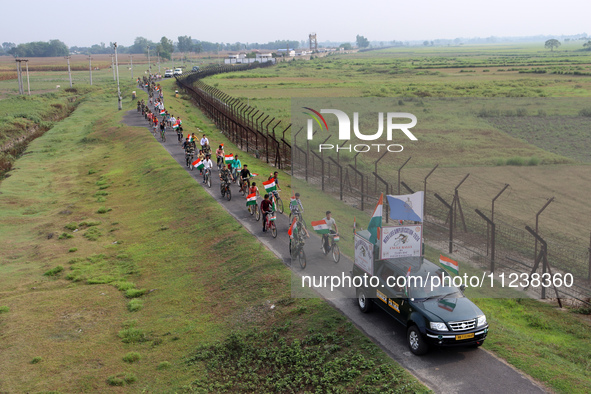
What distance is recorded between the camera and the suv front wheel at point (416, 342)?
456 inches

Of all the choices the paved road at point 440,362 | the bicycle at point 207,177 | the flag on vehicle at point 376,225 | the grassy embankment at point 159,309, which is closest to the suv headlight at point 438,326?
the paved road at point 440,362

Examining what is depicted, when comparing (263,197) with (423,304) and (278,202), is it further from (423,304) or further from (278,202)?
(423,304)

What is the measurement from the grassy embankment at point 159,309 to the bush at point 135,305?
0.03 meters

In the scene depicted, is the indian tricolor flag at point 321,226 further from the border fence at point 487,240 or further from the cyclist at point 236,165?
the cyclist at point 236,165

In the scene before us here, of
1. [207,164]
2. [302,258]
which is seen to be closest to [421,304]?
[302,258]

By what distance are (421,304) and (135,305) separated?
9.79 metres

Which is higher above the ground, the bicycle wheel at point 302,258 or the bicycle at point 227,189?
the bicycle at point 227,189

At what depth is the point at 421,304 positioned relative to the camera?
11867 millimetres

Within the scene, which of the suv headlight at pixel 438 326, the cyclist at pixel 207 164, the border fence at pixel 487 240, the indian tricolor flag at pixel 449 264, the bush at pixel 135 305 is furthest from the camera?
the cyclist at pixel 207 164

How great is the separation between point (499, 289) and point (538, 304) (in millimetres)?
1233

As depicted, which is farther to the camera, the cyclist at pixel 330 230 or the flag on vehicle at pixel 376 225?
the cyclist at pixel 330 230

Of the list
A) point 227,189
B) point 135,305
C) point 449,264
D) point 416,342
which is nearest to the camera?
point 416,342

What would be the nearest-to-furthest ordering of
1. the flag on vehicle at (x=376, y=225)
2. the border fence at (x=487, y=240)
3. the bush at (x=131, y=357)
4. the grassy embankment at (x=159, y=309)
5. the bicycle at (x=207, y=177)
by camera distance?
1. the grassy embankment at (x=159, y=309)
2. the flag on vehicle at (x=376, y=225)
3. the bush at (x=131, y=357)
4. the border fence at (x=487, y=240)
5. the bicycle at (x=207, y=177)

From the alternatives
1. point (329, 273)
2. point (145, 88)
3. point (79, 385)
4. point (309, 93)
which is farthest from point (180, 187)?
point (145, 88)
